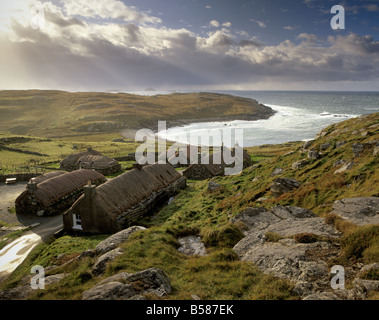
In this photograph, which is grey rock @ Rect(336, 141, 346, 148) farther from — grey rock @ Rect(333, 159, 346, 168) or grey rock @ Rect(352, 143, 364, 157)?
grey rock @ Rect(333, 159, 346, 168)

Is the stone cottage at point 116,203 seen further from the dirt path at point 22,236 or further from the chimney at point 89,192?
the dirt path at point 22,236

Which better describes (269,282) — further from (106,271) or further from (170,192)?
(170,192)

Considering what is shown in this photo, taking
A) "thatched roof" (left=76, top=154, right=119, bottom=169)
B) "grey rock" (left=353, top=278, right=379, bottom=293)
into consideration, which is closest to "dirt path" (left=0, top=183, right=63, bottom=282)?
"thatched roof" (left=76, top=154, right=119, bottom=169)

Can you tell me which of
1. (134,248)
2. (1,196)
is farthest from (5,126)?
(134,248)

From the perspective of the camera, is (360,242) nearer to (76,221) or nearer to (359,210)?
(359,210)

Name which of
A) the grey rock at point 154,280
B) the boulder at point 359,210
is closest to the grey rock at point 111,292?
the grey rock at point 154,280

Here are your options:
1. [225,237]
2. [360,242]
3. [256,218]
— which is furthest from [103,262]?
[360,242]
